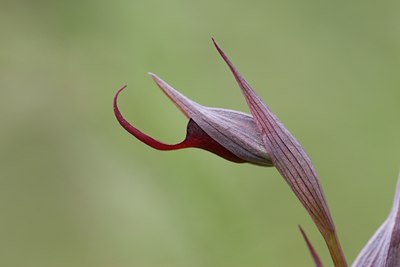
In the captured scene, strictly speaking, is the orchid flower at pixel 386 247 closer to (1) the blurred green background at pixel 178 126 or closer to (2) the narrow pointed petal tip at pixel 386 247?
(2) the narrow pointed petal tip at pixel 386 247

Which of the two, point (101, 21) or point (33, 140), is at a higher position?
point (101, 21)

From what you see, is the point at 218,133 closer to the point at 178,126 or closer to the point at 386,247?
the point at 386,247

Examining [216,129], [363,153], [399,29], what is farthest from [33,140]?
[216,129]

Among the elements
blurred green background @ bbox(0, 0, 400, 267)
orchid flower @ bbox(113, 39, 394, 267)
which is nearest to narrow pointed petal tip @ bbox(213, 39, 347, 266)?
orchid flower @ bbox(113, 39, 394, 267)

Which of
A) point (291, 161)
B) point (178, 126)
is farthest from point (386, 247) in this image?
point (178, 126)

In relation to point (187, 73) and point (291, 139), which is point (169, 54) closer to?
point (187, 73)

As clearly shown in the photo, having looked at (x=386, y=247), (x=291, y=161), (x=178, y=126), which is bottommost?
(x=386, y=247)

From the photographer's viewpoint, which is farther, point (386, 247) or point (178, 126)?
point (178, 126)
